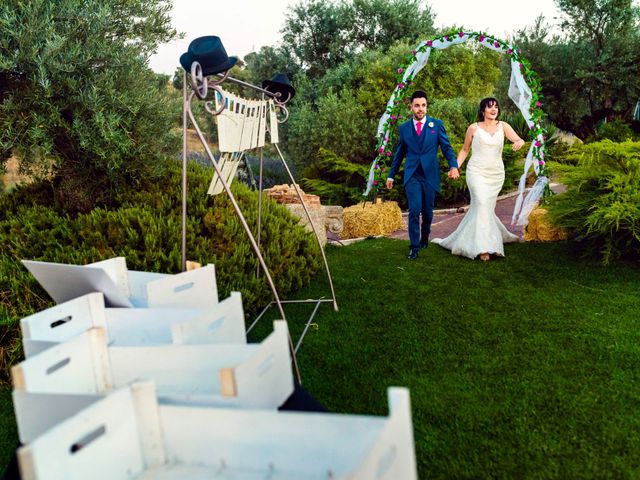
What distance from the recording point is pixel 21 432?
1.55 m

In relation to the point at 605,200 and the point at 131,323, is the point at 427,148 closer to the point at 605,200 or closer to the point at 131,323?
the point at 605,200

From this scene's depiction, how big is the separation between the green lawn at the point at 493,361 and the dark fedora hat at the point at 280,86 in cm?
189

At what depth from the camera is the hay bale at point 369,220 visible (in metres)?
9.87

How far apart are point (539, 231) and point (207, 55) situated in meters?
6.46

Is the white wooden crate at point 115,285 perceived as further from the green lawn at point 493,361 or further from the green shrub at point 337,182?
the green shrub at point 337,182

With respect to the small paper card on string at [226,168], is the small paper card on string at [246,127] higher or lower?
higher

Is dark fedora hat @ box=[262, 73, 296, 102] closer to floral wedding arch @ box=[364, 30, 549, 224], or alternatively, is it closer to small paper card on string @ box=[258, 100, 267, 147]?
small paper card on string @ box=[258, 100, 267, 147]

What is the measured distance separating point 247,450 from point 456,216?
10.8 m

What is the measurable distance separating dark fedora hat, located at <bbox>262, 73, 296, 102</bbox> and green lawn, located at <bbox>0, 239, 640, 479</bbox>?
1.89 metres

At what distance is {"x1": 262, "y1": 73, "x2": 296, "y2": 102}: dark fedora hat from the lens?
4434mm

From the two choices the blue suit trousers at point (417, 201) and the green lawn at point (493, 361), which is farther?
the blue suit trousers at point (417, 201)

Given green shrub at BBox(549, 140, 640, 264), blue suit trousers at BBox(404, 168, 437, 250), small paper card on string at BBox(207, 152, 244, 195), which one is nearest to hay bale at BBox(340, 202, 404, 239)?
blue suit trousers at BBox(404, 168, 437, 250)

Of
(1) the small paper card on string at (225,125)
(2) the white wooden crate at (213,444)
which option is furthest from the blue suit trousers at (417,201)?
(2) the white wooden crate at (213,444)

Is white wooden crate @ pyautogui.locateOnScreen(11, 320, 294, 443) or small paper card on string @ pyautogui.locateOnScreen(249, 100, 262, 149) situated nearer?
white wooden crate @ pyautogui.locateOnScreen(11, 320, 294, 443)
